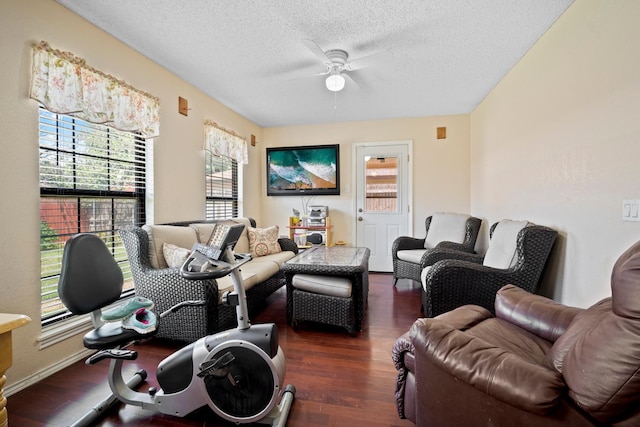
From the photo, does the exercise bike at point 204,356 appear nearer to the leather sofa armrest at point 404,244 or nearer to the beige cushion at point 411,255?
the beige cushion at point 411,255

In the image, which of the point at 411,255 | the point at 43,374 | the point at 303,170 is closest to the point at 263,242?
the point at 303,170

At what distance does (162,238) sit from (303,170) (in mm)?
2764

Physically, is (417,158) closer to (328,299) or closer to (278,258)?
(278,258)

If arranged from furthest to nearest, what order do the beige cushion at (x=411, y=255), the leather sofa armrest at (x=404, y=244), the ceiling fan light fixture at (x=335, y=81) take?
the leather sofa armrest at (x=404, y=244), the beige cushion at (x=411, y=255), the ceiling fan light fixture at (x=335, y=81)

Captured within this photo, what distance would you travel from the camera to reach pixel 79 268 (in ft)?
4.55

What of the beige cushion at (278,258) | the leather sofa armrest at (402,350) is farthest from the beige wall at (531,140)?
the leather sofa armrest at (402,350)

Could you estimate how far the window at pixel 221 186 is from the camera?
365 cm

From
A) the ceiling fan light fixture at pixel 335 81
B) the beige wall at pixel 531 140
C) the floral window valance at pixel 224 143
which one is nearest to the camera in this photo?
the beige wall at pixel 531 140

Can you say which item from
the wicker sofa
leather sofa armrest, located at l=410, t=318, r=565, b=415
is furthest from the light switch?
the wicker sofa

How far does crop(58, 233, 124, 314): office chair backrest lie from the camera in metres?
1.34

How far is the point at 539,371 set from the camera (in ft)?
2.81

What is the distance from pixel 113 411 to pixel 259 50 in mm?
2739

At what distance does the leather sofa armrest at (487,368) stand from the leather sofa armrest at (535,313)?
0.52 metres

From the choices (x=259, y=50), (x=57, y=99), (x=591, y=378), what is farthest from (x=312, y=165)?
(x=591, y=378)
